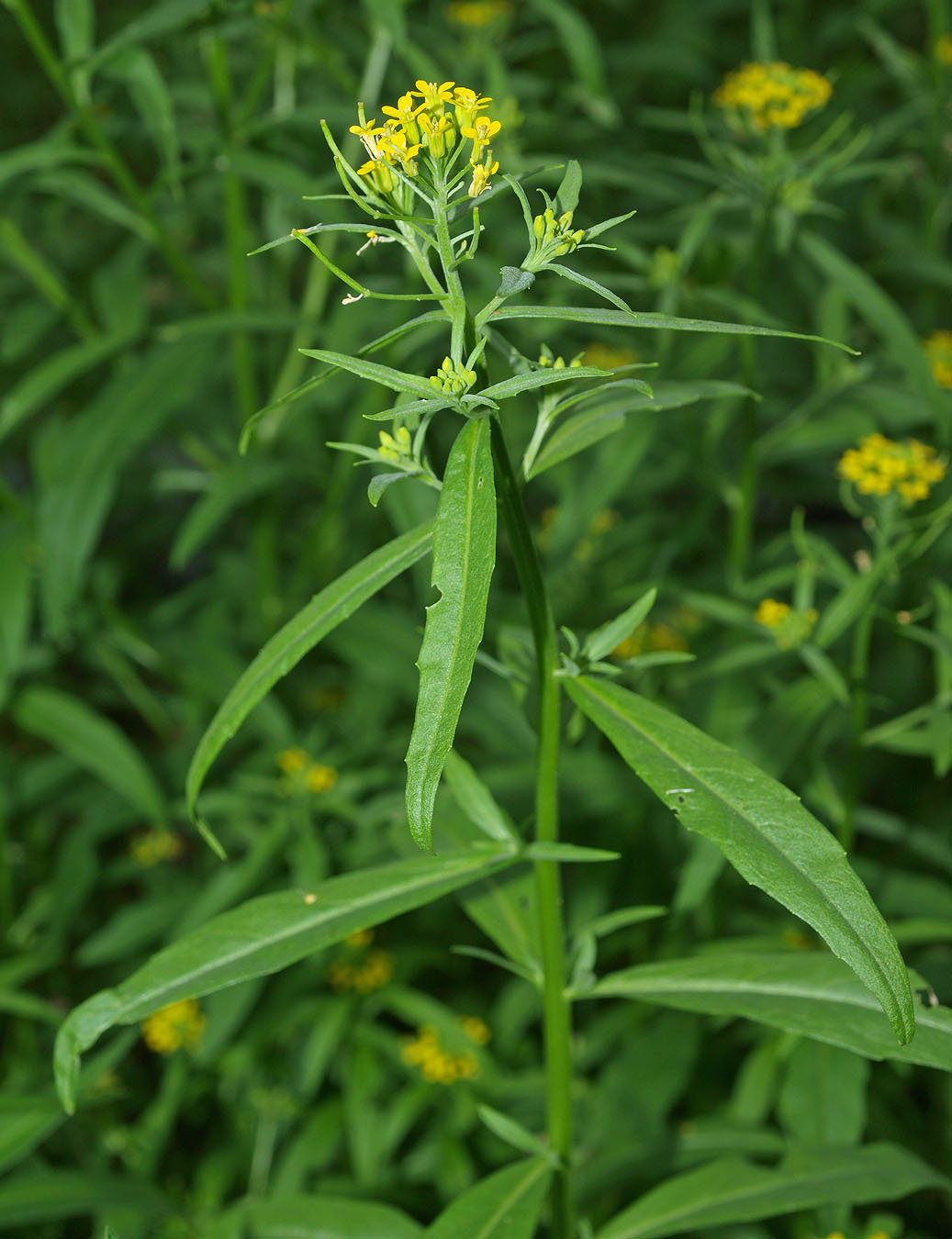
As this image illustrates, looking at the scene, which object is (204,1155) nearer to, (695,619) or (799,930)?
(799,930)

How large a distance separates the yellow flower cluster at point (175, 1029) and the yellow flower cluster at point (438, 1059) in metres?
0.41

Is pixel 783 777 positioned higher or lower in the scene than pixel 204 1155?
higher

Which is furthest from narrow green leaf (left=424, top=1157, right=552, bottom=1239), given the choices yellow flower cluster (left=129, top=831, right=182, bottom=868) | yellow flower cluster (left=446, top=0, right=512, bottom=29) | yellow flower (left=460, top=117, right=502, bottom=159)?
yellow flower cluster (left=446, top=0, right=512, bottom=29)

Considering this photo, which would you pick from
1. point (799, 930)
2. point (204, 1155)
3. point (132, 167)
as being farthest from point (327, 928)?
point (132, 167)

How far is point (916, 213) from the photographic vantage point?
11.2ft

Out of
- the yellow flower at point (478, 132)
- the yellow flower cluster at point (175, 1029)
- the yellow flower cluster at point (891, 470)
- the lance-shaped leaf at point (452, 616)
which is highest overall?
the yellow flower at point (478, 132)

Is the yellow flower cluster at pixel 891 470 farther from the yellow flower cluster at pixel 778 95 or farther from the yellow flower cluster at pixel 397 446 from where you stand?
the yellow flower cluster at pixel 397 446

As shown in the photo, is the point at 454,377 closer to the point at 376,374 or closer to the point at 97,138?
the point at 376,374

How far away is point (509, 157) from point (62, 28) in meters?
0.76

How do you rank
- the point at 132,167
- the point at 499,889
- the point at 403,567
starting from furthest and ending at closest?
the point at 132,167 < the point at 499,889 < the point at 403,567

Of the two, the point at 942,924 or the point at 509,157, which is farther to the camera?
the point at 509,157

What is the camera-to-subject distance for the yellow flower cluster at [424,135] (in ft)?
2.83

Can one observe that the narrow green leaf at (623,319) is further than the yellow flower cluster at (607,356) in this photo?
No

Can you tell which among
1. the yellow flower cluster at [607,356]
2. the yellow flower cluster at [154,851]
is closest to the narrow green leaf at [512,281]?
the yellow flower cluster at [607,356]
